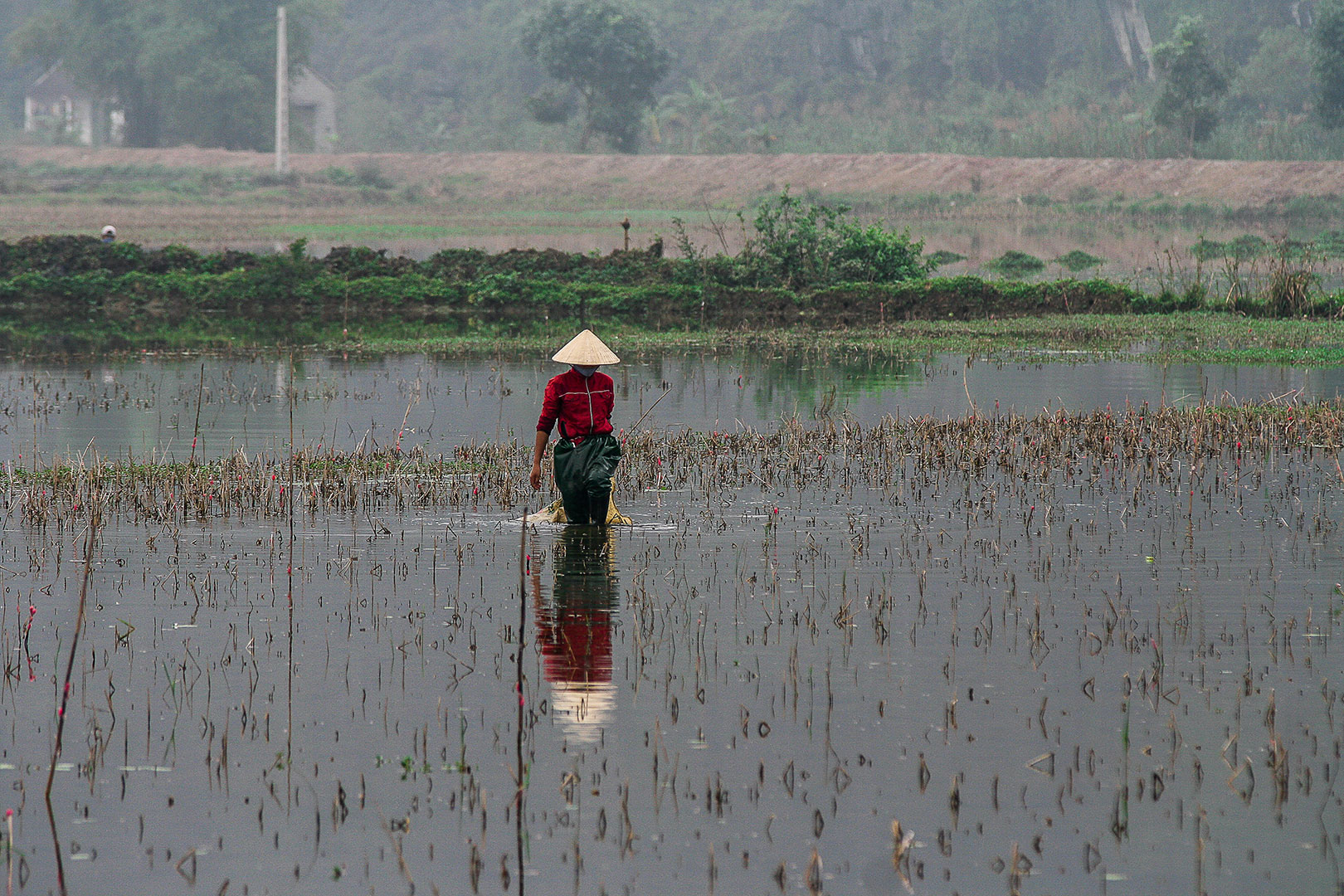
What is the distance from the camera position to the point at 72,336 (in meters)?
27.1

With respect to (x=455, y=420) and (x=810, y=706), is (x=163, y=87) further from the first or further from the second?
(x=810, y=706)

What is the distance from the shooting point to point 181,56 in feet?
248

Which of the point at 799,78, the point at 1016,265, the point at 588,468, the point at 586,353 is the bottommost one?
the point at 588,468

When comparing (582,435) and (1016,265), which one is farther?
(1016,265)

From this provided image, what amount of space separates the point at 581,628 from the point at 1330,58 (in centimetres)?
6104

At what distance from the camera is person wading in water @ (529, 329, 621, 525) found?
423 inches

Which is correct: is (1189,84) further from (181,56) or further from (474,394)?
(474,394)

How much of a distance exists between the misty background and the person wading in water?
193 feet

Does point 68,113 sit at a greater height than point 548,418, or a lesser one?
greater

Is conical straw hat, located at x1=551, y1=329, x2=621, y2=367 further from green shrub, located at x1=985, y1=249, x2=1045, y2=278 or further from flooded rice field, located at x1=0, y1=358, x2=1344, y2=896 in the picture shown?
green shrub, located at x1=985, y1=249, x2=1045, y2=278

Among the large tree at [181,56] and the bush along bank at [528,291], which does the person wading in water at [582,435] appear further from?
the large tree at [181,56]

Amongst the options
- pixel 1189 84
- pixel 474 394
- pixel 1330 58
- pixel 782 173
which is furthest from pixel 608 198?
pixel 474 394

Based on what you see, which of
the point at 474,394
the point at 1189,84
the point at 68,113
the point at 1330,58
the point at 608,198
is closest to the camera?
the point at 474,394

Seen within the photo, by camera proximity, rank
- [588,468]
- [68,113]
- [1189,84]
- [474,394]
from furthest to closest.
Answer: [68,113] → [1189,84] → [474,394] → [588,468]
